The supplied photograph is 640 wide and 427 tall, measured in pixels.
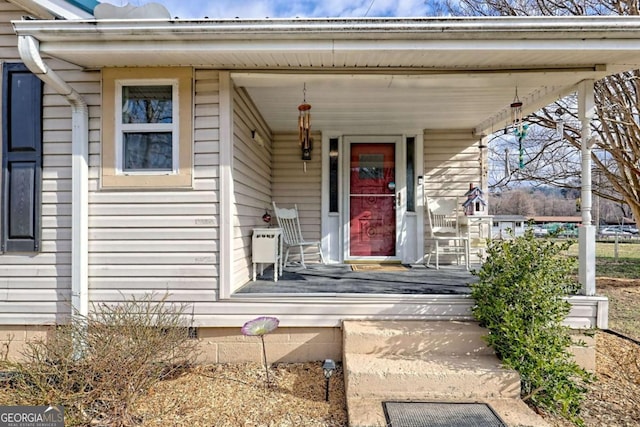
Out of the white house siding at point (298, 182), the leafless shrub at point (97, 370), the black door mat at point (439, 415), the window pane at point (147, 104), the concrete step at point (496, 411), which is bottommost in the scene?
the black door mat at point (439, 415)

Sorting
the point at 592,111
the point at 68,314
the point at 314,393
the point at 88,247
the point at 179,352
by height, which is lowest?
A: the point at 314,393

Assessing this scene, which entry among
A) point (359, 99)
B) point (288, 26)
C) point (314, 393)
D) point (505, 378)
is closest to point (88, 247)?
point (314, 393)

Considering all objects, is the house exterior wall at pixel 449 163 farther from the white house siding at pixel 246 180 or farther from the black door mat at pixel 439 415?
the black door mat at pixel 439 415

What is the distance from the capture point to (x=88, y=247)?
2977 millimetres

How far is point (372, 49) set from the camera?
8.66 ft

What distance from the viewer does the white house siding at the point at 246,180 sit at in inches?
127

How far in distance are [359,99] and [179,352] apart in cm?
296

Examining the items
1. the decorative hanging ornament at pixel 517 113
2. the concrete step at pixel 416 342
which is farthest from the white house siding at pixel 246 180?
the decorative hanging ornament at pixel 517 113

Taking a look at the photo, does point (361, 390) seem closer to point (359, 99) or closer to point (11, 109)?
point (359, 99)

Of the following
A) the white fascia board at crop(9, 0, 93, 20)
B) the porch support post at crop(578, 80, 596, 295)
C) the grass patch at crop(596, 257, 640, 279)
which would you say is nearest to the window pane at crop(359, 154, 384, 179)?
the porch support post at crop(578, 80, 596, 295)

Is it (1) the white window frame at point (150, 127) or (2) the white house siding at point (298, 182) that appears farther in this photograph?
(2) the white house siding at point (298, 182)

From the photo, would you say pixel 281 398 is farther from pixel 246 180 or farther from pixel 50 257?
pixel 50 257

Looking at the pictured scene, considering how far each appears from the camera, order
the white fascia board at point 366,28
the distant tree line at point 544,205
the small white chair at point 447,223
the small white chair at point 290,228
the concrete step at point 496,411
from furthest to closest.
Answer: the distant tree line at point 544,205 → the small white chair at point 447,223 → the small white chair at point 290,228 → the white fascia board at point 366,28 → the concrete step at point 496,411

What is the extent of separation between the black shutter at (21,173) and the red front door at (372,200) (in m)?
3.52
